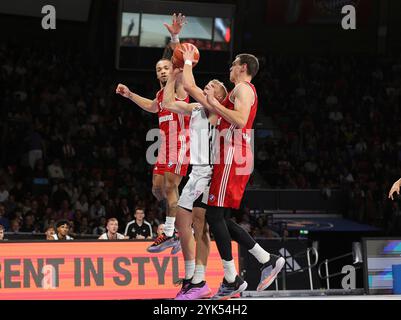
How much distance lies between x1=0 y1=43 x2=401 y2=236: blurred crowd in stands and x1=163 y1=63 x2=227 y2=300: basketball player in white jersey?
7.68 metres

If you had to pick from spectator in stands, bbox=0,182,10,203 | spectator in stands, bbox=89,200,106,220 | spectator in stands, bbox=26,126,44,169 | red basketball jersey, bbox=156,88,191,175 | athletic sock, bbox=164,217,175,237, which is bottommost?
spectator in stands, bbox=89,200,106,220

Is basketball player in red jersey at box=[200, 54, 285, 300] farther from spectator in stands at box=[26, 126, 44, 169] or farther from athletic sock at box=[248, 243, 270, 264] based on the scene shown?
spectator in stands at box=[26, 126, 44, 169]

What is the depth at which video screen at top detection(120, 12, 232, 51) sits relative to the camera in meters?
25.5

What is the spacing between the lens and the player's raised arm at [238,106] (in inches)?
255

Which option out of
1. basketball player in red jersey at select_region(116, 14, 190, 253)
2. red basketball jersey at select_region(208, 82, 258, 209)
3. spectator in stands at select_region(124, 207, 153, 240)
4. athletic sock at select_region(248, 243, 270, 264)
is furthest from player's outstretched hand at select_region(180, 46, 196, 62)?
spectator in stands at select_region(124, 207, 153, 240)

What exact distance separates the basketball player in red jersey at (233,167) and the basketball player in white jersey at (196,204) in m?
0.17

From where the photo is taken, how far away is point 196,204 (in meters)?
7.00

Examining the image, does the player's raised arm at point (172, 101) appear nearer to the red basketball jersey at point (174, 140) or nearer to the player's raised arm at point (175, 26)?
the player's raised arm at point (175, 26)

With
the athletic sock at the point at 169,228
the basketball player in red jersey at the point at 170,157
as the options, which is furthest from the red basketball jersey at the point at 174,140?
the athletic sock at the point at 169,228

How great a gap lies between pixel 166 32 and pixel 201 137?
18976mm

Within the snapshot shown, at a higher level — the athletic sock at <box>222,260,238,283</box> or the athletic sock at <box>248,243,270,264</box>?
the athletic sock at <box>248,243,270,264</box>

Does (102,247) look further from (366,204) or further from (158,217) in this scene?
(366,204)

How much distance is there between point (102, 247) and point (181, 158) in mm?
2091
